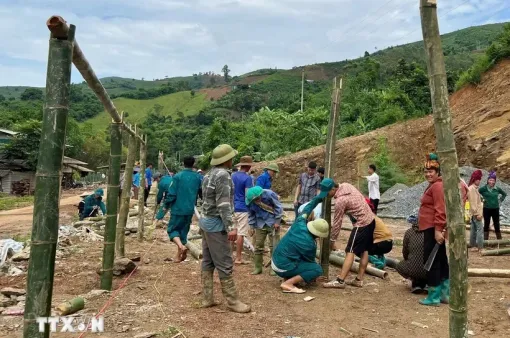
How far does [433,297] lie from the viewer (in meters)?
5.36

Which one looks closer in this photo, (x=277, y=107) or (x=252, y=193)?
(x=252, y=193)

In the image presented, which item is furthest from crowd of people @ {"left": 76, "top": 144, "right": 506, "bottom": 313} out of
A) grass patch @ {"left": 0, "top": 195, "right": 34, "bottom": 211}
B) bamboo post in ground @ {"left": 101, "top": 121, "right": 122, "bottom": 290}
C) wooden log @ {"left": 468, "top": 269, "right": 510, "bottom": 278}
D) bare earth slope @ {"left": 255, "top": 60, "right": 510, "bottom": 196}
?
grass patch @ {"left": 0, "top": 195, "right": 34, "bottom": 211}

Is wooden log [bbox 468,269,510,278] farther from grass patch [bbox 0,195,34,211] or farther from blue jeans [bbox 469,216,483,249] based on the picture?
grass patch [bbox 0,195,34,211]

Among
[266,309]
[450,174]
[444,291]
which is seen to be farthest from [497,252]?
[450,174]

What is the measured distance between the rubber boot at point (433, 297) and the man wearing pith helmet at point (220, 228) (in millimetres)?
2073

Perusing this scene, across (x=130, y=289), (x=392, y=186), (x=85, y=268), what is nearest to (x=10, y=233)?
(x=85, y=268)

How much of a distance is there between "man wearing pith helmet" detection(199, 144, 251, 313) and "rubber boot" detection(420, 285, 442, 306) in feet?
6.80

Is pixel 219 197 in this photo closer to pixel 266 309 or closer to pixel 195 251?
pixel 266 309

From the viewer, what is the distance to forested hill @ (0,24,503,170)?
27.2 meters

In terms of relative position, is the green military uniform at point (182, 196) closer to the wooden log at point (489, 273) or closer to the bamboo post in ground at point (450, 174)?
the wooden log at point (489, 273)

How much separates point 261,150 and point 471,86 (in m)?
11.6

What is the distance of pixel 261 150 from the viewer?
27344 mm

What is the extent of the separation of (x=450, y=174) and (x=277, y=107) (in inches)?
1939

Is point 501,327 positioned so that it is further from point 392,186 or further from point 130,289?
point 392,186
